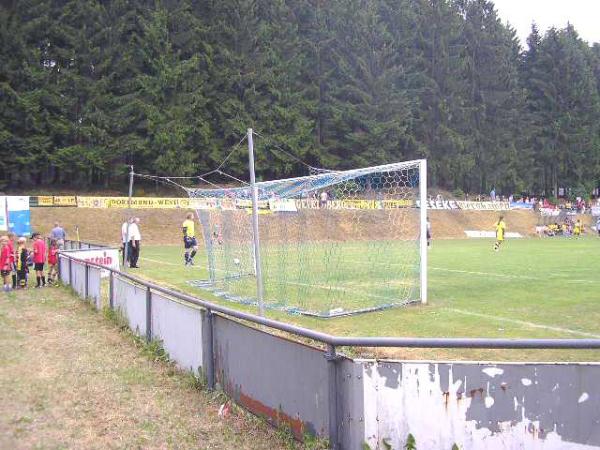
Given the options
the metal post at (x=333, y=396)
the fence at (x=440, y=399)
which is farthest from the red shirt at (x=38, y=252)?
the metal post at (x=333, y=396)

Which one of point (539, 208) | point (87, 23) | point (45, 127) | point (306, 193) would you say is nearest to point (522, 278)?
point (306, 193)

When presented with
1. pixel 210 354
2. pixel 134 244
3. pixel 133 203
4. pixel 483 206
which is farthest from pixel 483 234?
pixel 210 354

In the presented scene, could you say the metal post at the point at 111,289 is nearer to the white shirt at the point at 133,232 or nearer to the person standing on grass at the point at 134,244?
the white shirt at the point at 133,232

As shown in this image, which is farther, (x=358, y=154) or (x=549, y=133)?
(x=549, y=133)

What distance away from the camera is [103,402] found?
6.48m

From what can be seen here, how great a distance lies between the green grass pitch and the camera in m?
9.38

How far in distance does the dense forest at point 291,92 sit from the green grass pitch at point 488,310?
29.6 meters

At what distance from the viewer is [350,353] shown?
8.11 m

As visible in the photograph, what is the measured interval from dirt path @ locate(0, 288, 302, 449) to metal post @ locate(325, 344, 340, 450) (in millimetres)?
738

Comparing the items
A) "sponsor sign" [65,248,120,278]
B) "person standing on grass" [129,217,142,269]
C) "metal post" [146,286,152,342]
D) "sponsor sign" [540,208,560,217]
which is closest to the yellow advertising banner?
"person standing on grass" [129,217,142,269]

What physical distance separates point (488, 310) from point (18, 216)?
2854cm

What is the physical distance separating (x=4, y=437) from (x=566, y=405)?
4693 mm

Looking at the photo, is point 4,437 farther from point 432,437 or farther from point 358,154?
point 358,154

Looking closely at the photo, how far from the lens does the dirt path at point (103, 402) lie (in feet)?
17.7
